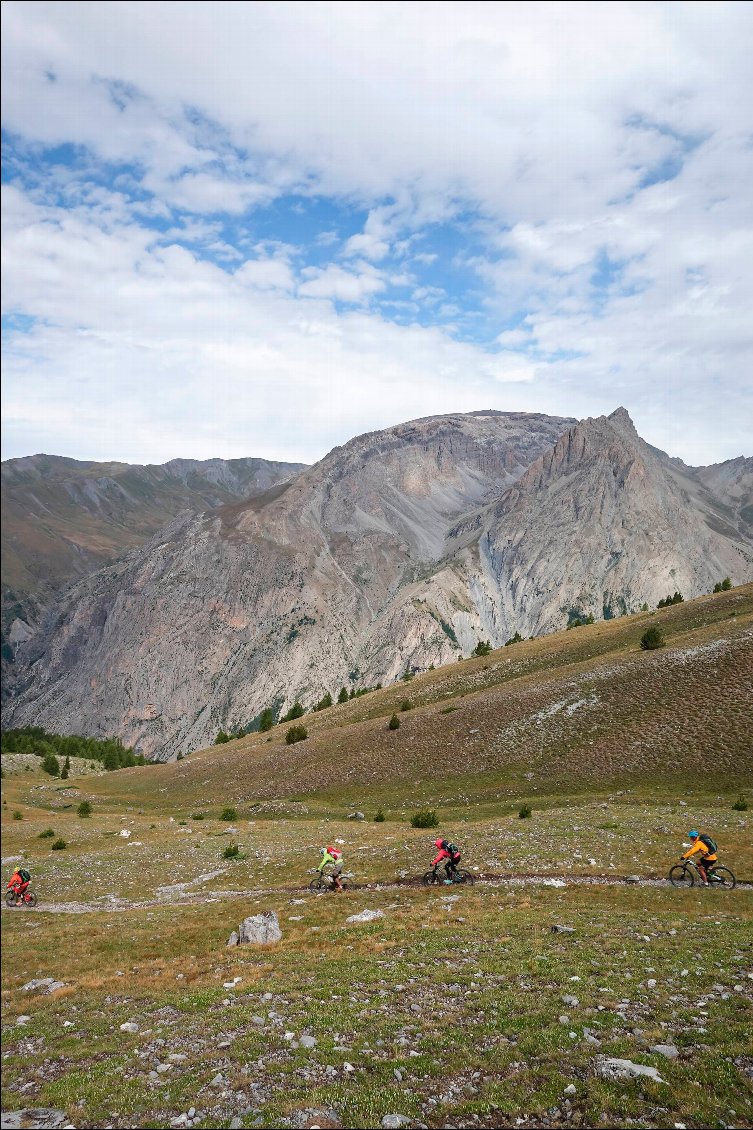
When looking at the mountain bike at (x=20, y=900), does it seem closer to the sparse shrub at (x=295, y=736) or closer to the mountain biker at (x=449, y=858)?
the mountain biker at (x=449, y=858)

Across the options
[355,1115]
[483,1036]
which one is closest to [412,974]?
[483,1036]

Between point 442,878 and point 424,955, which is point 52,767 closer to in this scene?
point 442,878

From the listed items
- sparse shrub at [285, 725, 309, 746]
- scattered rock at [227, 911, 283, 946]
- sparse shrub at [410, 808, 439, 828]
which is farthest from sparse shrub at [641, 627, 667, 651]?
scattered rock at [227, 911, 283, 946]

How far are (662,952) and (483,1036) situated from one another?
7.90 meters

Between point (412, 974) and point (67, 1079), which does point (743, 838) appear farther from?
point (67, 1079)

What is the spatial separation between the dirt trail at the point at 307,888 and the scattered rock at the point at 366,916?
418 centimetres

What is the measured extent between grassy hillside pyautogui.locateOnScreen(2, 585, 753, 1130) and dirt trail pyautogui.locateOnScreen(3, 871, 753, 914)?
20 cm

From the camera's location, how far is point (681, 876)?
2630 centimetres

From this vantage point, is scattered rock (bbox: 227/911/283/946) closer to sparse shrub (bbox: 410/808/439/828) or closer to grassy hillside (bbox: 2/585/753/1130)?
grassy hillside (bbox: 2/585/753/1130)

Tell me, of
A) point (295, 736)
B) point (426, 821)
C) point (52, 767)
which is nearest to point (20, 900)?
point (426, 821)

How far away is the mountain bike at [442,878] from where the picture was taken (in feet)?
89.0

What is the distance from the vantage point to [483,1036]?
12.1m

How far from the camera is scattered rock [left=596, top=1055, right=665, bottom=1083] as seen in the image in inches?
405

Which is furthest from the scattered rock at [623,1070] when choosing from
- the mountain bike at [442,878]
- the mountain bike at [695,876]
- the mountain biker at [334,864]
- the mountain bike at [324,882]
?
the mountain bike at [324,882]
